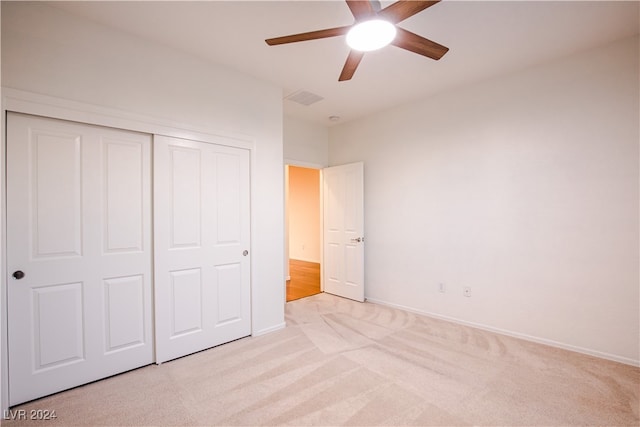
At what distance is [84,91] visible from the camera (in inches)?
89.1

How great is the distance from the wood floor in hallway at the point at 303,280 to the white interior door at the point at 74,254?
8.32ft

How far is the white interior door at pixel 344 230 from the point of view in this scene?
4.52 metres

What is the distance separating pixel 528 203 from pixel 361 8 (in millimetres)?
2603

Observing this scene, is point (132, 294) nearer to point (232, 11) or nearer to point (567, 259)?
point (232, 11)

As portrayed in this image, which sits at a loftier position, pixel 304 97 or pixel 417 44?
pixel 304 97

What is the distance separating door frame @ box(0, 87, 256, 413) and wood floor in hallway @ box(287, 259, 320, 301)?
2.96m

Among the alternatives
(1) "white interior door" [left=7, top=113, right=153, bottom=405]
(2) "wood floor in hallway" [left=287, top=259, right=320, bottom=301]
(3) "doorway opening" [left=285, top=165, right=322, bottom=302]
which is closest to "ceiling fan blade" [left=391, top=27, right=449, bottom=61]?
(1) "white interior door" [left=7, top=113, right=153, bottom=405]

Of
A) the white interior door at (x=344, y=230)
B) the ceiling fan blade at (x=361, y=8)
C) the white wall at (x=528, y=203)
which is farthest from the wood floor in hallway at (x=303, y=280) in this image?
the ceiling fan blade at (x=361, y=8)

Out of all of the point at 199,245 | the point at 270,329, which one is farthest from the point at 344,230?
the point at 199,245

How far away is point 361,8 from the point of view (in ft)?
5.31

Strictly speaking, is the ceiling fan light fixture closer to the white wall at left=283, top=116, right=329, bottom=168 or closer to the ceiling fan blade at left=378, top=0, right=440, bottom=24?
the ceiling fan blade at left=378, top=0, right=440, bottom=24

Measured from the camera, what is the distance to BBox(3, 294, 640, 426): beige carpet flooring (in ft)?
6.28

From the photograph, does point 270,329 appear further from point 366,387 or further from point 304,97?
point 304,97

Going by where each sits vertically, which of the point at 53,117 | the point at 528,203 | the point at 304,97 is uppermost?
the point at 304,97
